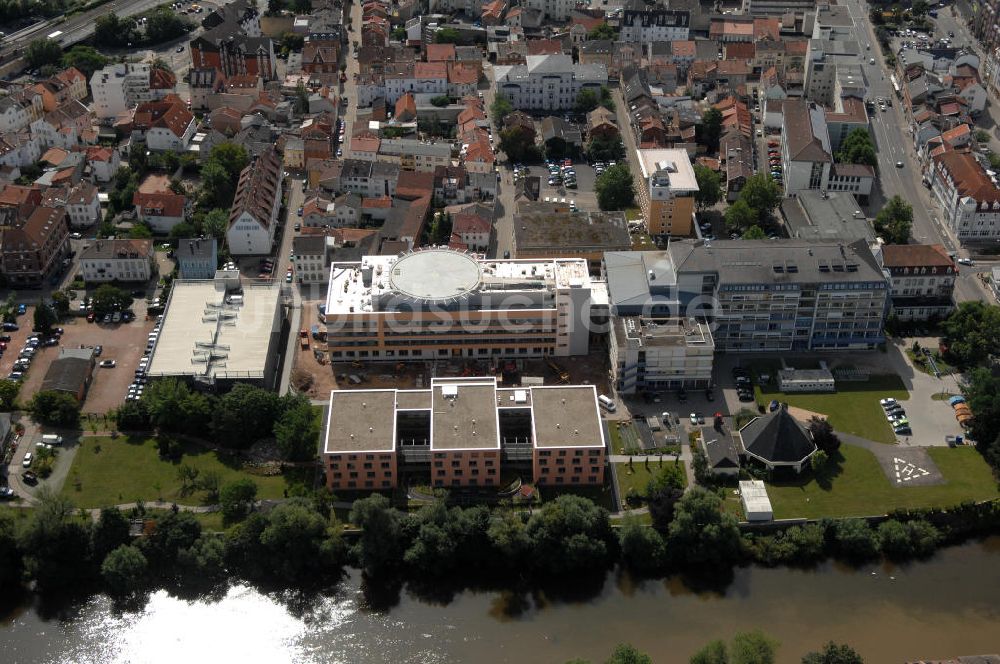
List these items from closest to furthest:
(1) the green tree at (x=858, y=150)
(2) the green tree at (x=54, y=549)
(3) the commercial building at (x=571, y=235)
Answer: (2) the green tree at (x=54, y=549)
(3) the commercial building at (x=571, y=235)
(1) the green tree at (x=858, y=150)

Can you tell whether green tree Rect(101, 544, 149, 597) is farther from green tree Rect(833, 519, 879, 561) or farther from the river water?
green tree Rect(833, 519, 879, 561)

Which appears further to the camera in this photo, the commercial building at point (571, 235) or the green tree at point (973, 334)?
the commercial building at point (571, 235)

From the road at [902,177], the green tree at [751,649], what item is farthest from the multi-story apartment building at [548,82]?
the green tree at [751,649]

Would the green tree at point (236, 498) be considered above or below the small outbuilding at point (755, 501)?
above

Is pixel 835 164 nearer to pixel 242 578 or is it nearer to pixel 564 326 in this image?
pixel 564 326

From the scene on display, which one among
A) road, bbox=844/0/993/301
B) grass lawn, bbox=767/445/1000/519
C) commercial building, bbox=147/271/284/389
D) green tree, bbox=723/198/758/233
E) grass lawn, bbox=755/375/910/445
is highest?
commercial building, bbox=147/271/284/389

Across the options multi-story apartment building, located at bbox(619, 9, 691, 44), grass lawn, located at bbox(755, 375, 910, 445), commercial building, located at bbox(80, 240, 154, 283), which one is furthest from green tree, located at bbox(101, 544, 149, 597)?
multi-story apartment building, located at bbox(619, 9, 691, 44)

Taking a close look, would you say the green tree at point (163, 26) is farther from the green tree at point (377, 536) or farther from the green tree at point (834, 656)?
the green tree at point (834, 656)
